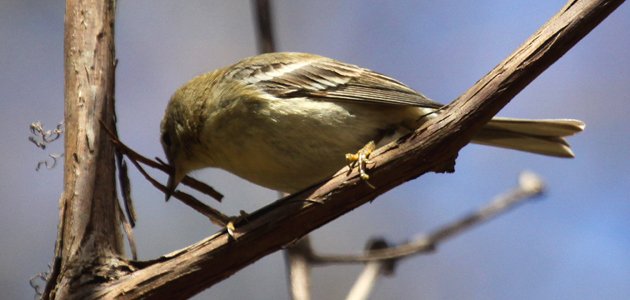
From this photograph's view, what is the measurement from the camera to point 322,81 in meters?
3.88

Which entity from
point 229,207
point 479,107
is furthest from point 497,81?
point 229,207

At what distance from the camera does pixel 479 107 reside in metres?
2.67

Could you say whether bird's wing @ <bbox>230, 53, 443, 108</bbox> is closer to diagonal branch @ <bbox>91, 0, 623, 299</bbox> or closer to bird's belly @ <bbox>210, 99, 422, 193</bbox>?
bird's belly @ <bbox>210, 99, 422, 193</bbox>

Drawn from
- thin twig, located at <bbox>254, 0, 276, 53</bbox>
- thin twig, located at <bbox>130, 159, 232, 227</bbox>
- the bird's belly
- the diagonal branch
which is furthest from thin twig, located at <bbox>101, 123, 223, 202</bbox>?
thin twig, located at <bbox>254, 0, 276, 53</bbox>

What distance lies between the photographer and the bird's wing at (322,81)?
3740 millimetres

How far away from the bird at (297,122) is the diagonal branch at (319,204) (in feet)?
2.07

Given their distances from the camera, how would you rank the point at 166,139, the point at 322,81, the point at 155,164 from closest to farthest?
1. the point at 155,164
2. the point at 322,81
3. the point at 166,139

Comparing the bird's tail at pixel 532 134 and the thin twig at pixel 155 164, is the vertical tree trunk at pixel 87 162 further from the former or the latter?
the bird's tail at pixel 532 134

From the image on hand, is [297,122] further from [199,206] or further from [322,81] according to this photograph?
[199,206]

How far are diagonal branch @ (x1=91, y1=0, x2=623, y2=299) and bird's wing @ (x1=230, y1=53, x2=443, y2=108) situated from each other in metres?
0.87

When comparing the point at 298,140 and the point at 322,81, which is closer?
the point at 298,140

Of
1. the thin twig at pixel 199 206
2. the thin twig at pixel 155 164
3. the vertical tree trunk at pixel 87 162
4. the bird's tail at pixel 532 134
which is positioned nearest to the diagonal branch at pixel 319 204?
the vertical tree trunk at pixel 87 162

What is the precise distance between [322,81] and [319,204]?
3.72ft

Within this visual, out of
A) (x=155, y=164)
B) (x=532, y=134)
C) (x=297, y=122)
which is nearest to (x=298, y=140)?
(x=297, y=122)
